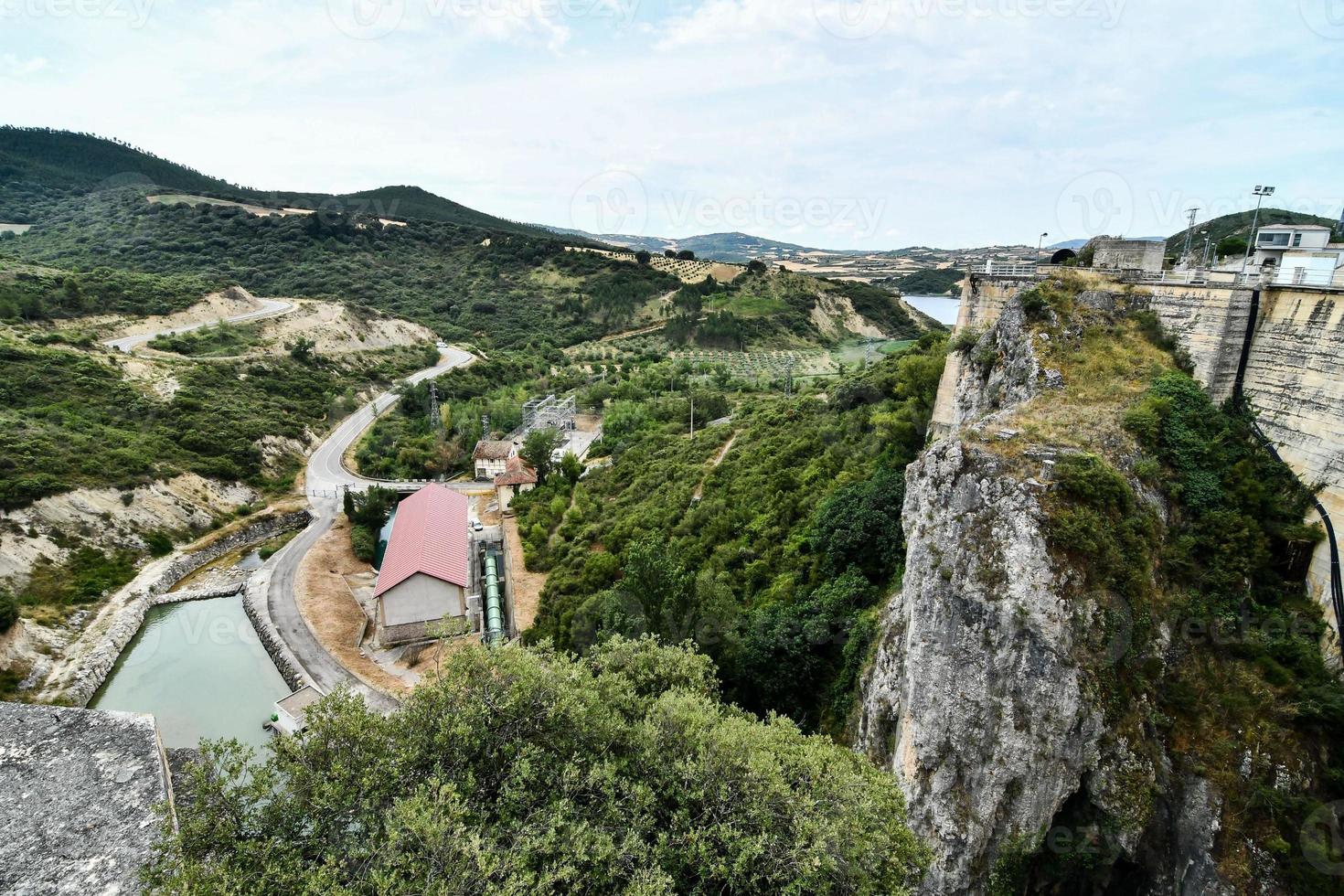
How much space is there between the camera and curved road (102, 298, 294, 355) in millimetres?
55669

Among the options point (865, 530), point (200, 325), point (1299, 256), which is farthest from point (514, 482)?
point (200, 325)

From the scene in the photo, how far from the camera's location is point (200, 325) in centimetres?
6475

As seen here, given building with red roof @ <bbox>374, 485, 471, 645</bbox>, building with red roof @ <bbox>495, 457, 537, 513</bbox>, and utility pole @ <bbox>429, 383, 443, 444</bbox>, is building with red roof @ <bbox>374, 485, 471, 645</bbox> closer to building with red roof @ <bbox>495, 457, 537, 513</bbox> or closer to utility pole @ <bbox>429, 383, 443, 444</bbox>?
building with red roof @ <bbox>495, 457, 537, 513</bbox>

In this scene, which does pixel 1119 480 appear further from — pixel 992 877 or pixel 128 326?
pixel 128 326

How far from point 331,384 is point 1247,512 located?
224 feet

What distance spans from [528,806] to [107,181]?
17477 centimetres

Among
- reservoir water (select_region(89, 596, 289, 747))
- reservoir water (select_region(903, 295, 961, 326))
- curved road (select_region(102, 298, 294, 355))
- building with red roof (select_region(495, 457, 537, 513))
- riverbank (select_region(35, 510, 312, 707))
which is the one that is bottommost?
reservoir water (select_region(89, 596, 289, 747))

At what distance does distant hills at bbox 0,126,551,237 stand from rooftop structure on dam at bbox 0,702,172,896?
126840mm

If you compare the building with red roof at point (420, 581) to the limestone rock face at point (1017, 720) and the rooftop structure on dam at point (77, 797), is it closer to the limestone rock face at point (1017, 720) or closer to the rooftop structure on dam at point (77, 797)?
the rooftop structure on dam at point (77, 797)

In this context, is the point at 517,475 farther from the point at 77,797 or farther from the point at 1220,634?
the point at 1220,634

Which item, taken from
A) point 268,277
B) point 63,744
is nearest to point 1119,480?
point 63,744

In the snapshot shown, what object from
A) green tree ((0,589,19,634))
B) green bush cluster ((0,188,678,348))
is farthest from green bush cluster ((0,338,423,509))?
green bush cluster ((0,188,678,348))

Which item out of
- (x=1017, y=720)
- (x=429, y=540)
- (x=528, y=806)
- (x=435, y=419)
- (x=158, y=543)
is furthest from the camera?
(x=435, y=419)

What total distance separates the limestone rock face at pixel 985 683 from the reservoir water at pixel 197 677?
24278 millimetres
